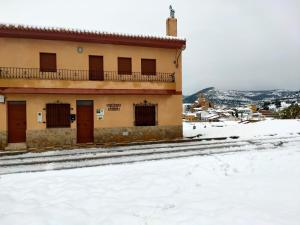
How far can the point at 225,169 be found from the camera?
28.5 ft

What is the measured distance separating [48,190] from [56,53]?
12004 millimetres

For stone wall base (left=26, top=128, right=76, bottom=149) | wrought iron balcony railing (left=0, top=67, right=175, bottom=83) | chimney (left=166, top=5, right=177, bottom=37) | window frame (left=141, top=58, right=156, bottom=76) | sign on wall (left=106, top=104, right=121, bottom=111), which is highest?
chimney (left=166, top=5, right=177, bottom=37)

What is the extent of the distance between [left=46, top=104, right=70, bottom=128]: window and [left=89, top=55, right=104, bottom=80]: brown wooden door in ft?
7.97

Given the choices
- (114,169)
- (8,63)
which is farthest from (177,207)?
(8,63)

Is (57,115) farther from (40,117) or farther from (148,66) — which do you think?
(148,66)

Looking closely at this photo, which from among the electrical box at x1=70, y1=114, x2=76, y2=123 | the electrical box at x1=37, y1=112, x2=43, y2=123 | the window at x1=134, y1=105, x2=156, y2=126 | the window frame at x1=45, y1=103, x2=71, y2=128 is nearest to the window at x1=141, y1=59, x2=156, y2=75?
the window at x1=134, y1=105, x2=156, y2=126

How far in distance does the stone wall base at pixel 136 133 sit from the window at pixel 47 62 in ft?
14.6

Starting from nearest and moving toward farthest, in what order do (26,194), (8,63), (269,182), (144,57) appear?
(26,194)
(269,182)
(8,63)
(144,57)

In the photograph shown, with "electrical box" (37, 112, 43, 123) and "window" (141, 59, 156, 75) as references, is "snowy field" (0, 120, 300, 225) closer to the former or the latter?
"electrical box" (37, 112, 43, 123)

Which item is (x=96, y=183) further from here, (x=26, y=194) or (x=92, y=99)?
(x=92, y=99)

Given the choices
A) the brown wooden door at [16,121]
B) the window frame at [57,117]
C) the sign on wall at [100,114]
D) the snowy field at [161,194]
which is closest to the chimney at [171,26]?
the sign on wall at [100,114]

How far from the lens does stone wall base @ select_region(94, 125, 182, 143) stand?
59.6 feet

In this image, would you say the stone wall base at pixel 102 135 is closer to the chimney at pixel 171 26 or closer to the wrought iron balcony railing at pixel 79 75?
the wrought iron balcony railing at pixel 79 75

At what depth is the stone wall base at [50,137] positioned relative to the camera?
16.6 m
